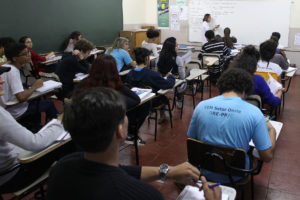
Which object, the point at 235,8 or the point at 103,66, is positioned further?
the point at 235,8

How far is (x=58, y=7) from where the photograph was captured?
6.09 m

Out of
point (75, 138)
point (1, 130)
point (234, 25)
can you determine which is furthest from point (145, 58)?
point (234, 25)

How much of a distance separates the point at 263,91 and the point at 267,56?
0.70 m

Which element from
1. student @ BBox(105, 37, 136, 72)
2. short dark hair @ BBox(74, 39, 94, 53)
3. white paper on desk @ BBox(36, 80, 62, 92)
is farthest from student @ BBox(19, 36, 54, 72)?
white paper on desk @ BBox(36, 80, 62, 92)

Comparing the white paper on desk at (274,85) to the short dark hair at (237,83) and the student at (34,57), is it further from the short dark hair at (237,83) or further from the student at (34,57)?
the student at (34,57)

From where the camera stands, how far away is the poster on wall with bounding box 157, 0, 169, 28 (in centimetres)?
844

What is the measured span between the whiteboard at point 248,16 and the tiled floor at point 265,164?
10.8 ft

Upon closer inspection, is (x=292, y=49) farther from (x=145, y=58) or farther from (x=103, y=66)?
(x=103, y=66)

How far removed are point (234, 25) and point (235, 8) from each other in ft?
1.52

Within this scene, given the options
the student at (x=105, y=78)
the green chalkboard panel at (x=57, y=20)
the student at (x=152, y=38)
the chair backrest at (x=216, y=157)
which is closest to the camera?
the chair backrest at (x=216, y=157)

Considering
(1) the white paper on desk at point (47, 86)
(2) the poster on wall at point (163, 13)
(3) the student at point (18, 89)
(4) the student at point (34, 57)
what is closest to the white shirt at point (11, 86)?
(3) the student at point (18, 89)

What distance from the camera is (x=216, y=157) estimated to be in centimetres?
168

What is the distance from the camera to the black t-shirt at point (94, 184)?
2.63 ft

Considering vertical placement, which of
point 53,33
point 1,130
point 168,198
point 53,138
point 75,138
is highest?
point 53,33
